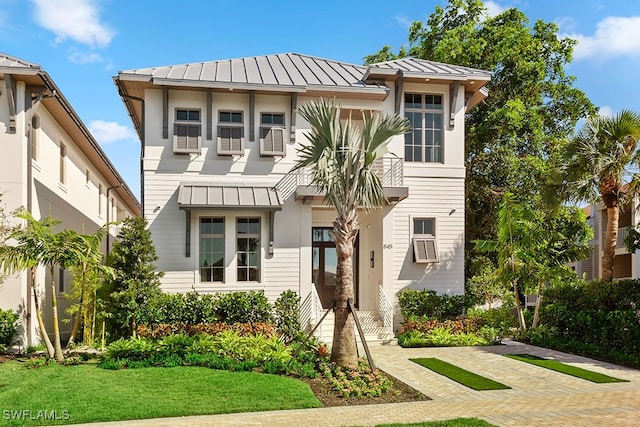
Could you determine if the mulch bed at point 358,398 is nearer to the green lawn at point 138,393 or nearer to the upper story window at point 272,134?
the green lawn at point 138,393

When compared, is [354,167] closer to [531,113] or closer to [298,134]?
[298,134]

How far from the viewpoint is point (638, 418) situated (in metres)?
8.50

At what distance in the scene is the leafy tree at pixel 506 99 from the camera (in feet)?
75.2

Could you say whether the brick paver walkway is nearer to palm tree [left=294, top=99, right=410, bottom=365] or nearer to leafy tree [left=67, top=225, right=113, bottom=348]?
palm tree [left=294, top=99, right=410, bottom=365]

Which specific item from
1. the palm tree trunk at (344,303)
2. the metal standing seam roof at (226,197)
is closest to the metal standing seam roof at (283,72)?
the metal standing seam roof at (226,197)

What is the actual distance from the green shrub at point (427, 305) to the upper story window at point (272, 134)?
594 centimetres

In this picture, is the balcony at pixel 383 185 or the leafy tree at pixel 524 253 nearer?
the balcony at pixel 383 185

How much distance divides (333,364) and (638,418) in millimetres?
5422

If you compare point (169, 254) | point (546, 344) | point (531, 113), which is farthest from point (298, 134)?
point (531, 113)

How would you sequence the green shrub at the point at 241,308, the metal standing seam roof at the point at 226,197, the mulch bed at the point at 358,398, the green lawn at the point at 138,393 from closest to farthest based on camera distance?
the green lawn at the point at 138,393
the mulch bed at the point at 358,398
the green shrub at the point at 241,308
the metal standing seam roof at the point at 226,197

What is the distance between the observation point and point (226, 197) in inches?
653

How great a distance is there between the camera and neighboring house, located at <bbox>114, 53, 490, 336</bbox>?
1681 centimetres

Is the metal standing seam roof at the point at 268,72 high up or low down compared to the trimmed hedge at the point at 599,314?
up

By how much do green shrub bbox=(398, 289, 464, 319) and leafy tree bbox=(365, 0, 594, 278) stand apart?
658 cm
